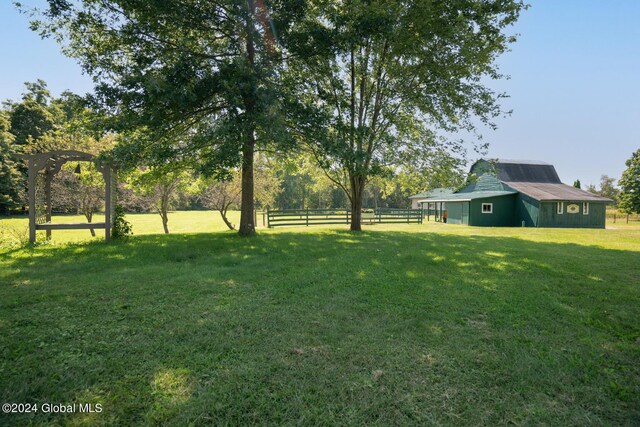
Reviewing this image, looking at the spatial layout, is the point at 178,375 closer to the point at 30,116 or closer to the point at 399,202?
the point at 30,116

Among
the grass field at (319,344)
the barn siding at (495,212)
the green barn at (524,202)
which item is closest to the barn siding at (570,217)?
the green barn at (524,202)

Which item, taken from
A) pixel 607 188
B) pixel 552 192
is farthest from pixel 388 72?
pixel 607 188

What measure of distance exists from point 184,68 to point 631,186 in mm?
44233

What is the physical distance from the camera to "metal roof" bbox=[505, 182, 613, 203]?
23.4m

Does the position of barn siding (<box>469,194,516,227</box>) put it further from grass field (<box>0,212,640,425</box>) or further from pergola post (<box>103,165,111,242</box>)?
pergola post (<box>103,165,111,242</box>)

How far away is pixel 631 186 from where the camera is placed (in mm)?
33062

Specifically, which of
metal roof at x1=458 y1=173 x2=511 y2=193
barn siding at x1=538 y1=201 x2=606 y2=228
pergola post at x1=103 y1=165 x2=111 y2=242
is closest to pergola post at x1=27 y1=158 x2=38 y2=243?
pergola post at x1=103 y1=165 x2=111 y2=242

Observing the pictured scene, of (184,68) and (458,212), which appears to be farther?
(458,212)

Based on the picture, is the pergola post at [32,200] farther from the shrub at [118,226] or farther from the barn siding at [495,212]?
the barn siding at [495,212]

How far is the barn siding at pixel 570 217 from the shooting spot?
2316 centimetres

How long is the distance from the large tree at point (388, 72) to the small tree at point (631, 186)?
30980 mm

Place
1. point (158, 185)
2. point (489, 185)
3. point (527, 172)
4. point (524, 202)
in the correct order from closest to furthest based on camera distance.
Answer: point (158, 185) → point (524, 202) → point (489, 185) → point (527, 172)

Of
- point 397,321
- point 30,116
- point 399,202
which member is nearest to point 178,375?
point 397,321

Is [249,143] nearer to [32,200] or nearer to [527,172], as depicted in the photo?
[32,200]
